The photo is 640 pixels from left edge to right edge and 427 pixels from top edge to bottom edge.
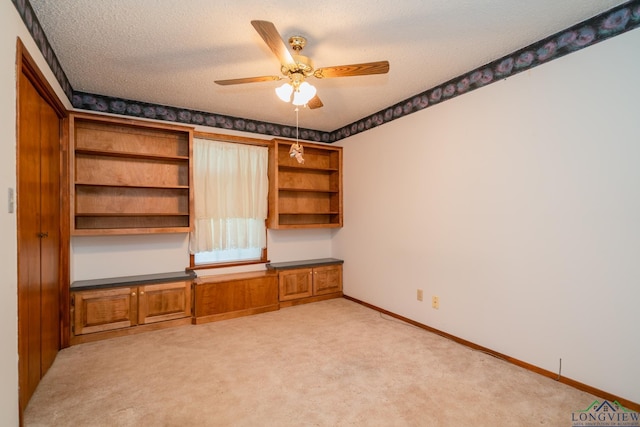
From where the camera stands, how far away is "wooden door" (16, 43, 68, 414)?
179 cm

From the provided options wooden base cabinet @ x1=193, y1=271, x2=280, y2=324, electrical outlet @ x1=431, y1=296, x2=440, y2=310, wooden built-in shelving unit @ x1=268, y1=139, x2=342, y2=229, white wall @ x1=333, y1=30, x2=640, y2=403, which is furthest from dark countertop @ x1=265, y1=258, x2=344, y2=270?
electrical outlet @ x1=431, y1=296, x2=440, y2=310

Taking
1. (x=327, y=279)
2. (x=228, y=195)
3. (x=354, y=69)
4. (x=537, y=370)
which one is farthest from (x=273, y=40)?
(x=327, y=279)

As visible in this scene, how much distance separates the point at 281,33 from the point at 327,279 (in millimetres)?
3241

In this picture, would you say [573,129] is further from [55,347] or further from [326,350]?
[55,347]

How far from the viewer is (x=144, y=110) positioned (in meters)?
3.48

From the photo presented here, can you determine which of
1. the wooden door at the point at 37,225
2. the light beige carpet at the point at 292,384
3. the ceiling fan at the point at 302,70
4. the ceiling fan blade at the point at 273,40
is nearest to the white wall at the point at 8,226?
the wooden door at the point at 37,225

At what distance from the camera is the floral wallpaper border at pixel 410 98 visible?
1.94 m

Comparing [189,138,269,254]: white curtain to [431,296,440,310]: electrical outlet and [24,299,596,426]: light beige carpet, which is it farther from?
[431,296,440,310]: electrical outlet

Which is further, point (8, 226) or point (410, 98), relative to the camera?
point (410, 98)

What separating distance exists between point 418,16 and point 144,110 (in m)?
3.12

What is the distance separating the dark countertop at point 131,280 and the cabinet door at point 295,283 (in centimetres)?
115

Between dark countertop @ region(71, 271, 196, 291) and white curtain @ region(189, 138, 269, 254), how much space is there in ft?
1.30

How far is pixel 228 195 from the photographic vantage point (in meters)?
3.91

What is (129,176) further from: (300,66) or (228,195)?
(300,66)
